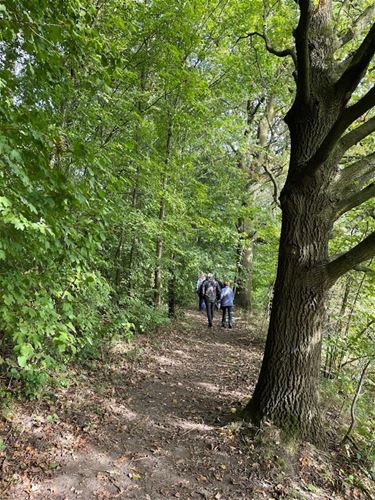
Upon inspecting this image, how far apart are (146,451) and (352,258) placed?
3.25 meters

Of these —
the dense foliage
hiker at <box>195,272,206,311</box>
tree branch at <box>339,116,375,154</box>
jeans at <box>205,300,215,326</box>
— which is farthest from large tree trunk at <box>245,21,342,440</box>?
hiker at <box>195,272,206,311</box>

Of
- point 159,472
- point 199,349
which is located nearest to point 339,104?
point 159,472

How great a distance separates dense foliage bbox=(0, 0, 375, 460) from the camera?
309 centimetres

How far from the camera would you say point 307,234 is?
4.30 meters

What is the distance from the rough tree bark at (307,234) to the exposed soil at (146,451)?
1.34 ft

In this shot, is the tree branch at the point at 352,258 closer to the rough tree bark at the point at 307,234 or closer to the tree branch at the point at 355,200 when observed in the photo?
the rough tree bark at the point at 307,234

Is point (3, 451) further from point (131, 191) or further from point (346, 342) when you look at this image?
point (131, 191)

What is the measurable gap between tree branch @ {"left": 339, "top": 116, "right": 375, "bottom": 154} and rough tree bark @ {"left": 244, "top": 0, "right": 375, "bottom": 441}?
0.04 ft

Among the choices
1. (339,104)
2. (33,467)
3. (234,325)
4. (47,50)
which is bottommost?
(33,467)

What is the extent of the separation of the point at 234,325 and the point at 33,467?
9.44 meters

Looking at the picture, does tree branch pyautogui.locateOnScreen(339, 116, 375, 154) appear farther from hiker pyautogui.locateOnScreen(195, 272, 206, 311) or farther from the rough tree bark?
A: hiker pyautogui.locateOnScreen(195, 272, 206, 311)

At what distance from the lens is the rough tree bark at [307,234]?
4141 mm

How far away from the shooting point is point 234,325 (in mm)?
12281

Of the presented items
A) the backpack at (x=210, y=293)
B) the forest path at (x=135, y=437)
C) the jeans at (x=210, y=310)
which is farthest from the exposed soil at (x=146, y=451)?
the backpack at (x=210, y=293)
